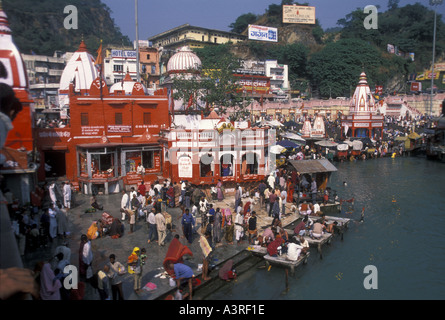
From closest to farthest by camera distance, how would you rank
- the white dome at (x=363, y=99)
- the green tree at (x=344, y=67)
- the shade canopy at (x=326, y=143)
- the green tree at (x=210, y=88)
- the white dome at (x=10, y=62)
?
the white dome at (x=10, y=62) → the green tree at (x=210, y=88) → the shade canopy at (x=326, y=143) → the white dome at (x=363, y=99) → the green tree at (x=344, y=67)

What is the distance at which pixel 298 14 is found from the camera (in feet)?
310

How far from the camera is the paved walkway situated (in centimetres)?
1031

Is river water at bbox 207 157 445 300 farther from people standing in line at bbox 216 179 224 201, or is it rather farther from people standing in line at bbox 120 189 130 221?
people standing in line at bbox 120 189 130 221

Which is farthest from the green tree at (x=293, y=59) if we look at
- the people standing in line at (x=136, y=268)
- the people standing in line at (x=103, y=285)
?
the people standing in line at (x=103, y=285)

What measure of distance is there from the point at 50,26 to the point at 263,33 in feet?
170

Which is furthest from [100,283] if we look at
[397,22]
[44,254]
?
[397,22]

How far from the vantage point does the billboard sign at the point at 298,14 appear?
3691 inches

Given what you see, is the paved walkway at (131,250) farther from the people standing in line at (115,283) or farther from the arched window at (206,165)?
the arched window at (206,165)

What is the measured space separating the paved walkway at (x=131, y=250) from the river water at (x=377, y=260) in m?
1.45

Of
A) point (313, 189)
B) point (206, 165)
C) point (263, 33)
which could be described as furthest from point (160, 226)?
point (263, 33)

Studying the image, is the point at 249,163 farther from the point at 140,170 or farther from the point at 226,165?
the point at 140,170

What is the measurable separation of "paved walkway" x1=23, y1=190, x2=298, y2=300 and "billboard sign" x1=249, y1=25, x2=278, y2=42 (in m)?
73.8

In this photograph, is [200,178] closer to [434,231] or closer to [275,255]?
[275,255]

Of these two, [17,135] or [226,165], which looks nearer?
[17,135]
